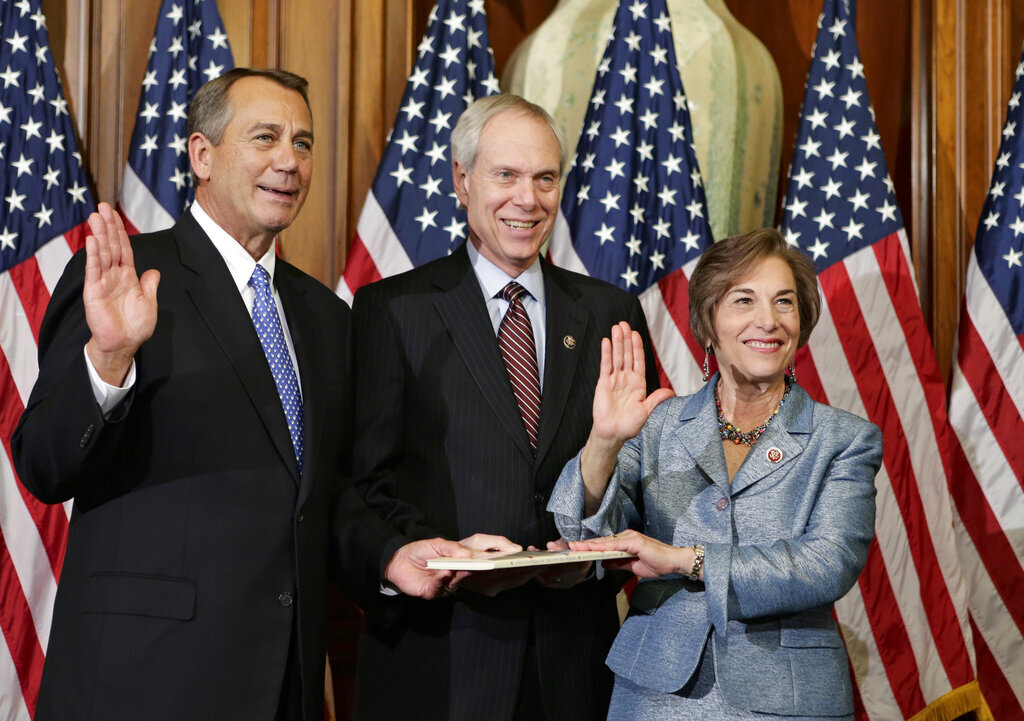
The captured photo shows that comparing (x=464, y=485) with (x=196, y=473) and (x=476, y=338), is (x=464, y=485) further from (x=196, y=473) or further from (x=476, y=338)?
(x=196, y=473)

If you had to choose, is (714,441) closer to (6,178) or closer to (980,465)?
(980,465)

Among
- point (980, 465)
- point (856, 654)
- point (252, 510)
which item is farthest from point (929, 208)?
point (252, 510)

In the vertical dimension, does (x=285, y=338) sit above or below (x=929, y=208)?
below

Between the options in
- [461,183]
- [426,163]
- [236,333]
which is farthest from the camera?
[426,163]

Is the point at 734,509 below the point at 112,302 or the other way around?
below

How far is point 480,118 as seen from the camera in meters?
2.74

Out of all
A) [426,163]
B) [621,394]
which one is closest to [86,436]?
[621,394]

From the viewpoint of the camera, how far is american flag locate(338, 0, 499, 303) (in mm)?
3738

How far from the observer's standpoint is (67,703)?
78.4 inches

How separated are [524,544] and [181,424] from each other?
80 cm

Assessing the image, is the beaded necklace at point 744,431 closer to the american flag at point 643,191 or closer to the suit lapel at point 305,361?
the suit lapel at point 305,361

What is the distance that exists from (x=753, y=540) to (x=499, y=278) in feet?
2.97

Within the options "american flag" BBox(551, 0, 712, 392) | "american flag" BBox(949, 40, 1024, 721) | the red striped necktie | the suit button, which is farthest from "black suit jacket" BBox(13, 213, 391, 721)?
"american flag" BBox(949, 40, 1024, 721)

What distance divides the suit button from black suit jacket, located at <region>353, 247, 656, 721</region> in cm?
71
